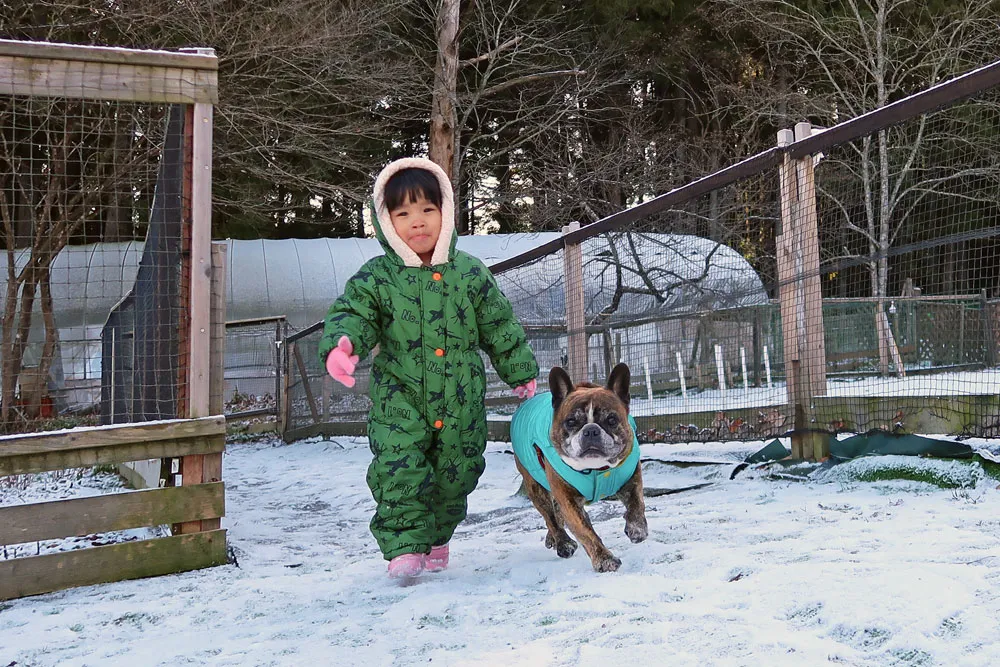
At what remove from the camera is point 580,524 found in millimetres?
3188

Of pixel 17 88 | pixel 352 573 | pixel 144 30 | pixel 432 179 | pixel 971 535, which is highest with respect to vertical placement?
pixel 144 30

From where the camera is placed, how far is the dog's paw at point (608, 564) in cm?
306

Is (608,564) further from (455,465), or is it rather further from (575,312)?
(575,312)

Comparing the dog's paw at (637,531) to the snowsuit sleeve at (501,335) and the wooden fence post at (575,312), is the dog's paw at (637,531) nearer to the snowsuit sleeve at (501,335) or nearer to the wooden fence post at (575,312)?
the snowsuit sleeve at (501,335)

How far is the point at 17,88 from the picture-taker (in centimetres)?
365

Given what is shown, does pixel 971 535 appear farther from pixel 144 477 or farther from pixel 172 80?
pixel 144 477

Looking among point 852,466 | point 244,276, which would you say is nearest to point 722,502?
point 852,466

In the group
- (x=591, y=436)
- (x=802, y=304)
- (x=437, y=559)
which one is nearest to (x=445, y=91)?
(x=802, y=304)

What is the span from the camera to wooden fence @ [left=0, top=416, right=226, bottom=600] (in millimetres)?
3555

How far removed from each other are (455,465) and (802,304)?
2.19 m

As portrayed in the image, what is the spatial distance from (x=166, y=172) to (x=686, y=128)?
59.7ft

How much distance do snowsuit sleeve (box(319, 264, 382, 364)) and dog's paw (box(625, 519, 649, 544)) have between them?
4.06 ft

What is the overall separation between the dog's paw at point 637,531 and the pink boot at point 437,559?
0.75 metres

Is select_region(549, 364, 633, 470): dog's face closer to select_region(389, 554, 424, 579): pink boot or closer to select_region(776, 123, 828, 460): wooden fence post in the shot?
select_region(389, 554, 424, 579): pink boot
